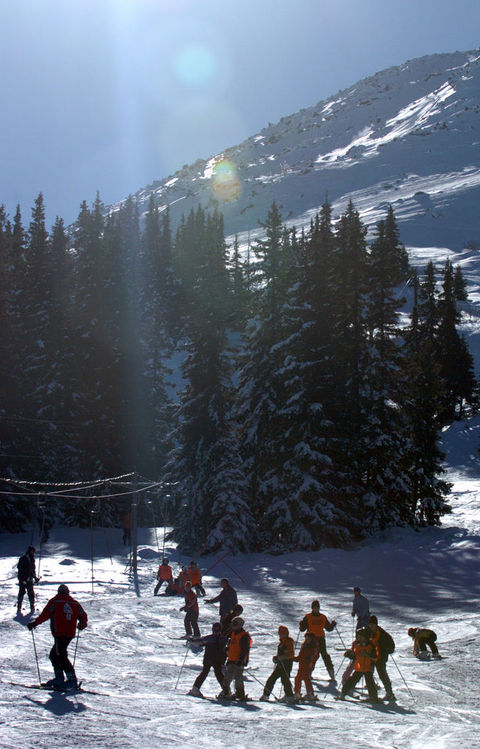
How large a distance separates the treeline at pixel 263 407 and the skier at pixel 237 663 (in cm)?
1860

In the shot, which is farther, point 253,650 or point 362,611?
point 253,650

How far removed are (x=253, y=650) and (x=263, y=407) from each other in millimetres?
17418

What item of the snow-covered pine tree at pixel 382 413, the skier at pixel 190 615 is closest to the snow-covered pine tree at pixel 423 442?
the snow-covered pine tree at pixel 382 413

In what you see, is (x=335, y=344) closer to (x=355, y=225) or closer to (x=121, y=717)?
(x=355, y=225)

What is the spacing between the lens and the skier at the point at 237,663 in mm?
11586

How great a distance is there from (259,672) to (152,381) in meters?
33.3

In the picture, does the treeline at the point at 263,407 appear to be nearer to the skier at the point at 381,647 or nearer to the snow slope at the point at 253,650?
the snow slope at the point at 253,650

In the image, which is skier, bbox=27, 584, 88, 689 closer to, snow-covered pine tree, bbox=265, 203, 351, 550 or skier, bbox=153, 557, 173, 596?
skier, bbox=153, 557, 173, 596

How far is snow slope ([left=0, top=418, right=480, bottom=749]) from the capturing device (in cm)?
912

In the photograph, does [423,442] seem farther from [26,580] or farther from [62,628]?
[62,628]

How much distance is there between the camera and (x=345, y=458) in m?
32.3

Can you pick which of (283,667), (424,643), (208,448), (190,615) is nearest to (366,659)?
(283,667)

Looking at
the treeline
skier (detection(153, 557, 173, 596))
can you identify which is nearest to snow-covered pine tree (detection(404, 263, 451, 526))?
the treeline

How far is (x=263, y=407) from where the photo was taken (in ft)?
109
